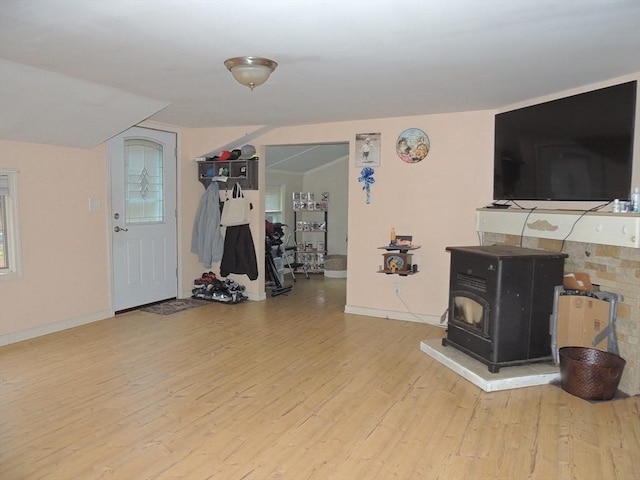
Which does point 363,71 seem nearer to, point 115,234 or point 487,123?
point 487,123

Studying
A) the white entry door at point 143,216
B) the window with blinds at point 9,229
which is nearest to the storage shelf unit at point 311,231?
the white entry door at point 143,216

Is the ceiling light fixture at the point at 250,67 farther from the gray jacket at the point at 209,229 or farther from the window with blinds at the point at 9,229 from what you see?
the gray jacket at the point at 209,229

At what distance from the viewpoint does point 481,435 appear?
2.54m

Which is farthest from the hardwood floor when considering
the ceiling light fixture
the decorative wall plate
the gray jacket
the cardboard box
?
the ceiling light fixture

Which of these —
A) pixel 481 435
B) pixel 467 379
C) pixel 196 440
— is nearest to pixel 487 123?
pixel 467 379

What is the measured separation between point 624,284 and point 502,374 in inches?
39.7

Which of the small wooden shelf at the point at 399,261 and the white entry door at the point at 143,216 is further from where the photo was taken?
the white entry door at the point at 143,216

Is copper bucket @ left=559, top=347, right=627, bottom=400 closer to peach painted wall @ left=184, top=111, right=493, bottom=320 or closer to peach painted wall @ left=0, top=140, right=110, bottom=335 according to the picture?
peach painted wall @ left=184, top=111, right=493, bottom=320

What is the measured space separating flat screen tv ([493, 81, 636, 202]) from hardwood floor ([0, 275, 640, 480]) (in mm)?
1493

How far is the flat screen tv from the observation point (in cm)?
308

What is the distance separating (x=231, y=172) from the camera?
567cm

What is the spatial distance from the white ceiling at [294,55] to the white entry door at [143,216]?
25.0 inches

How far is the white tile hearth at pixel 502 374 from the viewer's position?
312 centimetres

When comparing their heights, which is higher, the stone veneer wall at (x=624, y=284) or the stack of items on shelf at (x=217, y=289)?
the stone veneer wall at (x=624, y=284)
